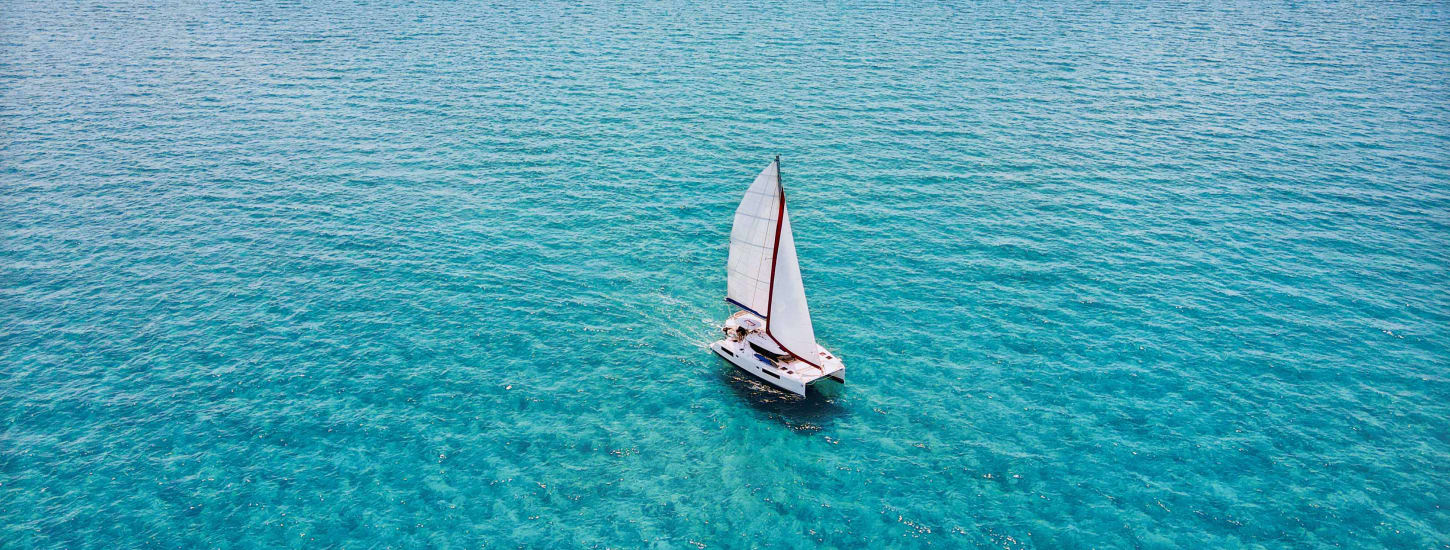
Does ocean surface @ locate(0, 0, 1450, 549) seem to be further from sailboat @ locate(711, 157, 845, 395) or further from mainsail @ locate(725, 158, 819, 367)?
mainsail @ locate(725, 158, 819, 367)

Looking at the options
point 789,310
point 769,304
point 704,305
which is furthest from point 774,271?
point 704,305

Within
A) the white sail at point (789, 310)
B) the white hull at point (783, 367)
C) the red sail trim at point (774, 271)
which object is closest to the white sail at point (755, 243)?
the red sail trim at point (774, 271)

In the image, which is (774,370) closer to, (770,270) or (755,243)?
(770,270)

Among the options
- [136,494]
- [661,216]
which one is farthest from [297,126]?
[136,494]

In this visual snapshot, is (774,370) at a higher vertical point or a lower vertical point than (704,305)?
higher

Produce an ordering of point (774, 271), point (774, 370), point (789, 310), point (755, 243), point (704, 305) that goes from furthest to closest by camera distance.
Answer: point (704, 305)
point (774, 370)
point (789, 310)
point (755, 243)
point (774, 271)

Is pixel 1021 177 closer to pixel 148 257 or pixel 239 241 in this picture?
pixel 239 241

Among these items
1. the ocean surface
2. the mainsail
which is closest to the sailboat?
the mainsail
